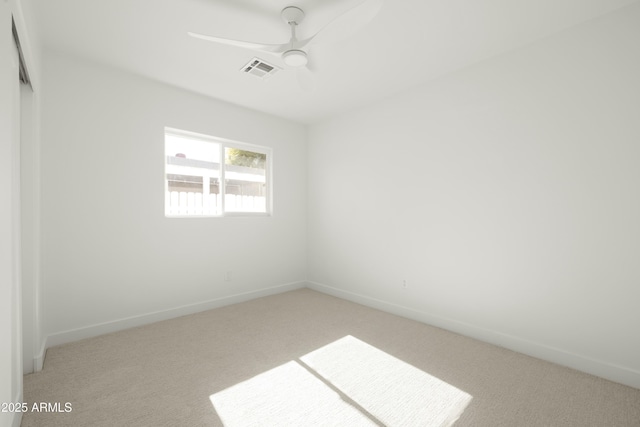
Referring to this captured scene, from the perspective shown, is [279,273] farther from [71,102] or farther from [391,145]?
[71,102]

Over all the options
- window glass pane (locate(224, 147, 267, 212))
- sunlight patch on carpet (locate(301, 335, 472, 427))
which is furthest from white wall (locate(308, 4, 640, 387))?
window glass pane (locate(224, 147, 267, 212))

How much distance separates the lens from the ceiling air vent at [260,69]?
269 cm

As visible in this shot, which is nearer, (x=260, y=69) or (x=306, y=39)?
(x=306, y=39)

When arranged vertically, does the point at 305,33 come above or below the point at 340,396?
above

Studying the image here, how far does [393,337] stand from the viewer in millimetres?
2781

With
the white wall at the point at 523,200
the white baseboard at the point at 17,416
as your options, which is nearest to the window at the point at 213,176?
the white wall at the point at 523,200

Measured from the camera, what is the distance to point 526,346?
2.44m

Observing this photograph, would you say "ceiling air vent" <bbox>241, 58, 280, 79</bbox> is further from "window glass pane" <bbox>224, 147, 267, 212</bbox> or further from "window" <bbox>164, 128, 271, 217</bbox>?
"window glass pane" <bbox>224, 147, 267, 212</bbox>

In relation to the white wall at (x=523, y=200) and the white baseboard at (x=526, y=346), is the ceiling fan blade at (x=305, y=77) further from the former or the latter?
the white baseboard at (x=526, y=346)

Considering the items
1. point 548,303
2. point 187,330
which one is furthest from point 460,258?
point 187,330

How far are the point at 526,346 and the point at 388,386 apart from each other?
136 centimetres

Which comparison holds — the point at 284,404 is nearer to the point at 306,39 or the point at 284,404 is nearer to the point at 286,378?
the point at 286,378

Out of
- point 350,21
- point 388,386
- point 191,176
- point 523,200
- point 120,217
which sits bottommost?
point 388,386

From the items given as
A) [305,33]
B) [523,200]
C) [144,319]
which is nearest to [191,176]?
[144,319]
